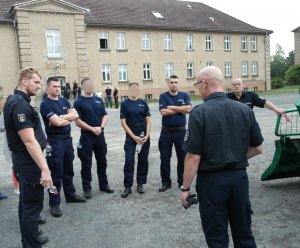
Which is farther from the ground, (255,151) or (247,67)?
(247,67)

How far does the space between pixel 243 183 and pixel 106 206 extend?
283 cm

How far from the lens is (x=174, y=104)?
5859mm

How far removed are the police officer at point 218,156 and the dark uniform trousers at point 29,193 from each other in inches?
65.7

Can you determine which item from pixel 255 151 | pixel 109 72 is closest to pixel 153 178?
pixel 255 151

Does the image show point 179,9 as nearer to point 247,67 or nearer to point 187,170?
point 247,67

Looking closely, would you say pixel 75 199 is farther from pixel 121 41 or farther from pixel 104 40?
pixel 121 41

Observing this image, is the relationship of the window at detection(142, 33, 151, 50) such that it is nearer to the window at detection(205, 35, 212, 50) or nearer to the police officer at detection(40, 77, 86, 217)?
the window at detection(205, 35, 212, 50)

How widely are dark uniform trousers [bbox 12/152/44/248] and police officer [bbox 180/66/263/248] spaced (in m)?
1.67

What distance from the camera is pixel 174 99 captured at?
19.3 ft

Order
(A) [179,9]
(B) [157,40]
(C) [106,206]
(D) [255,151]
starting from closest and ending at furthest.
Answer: (D) [255,151]
(C) [106,206]
(B) [157,40]
(A) [179,9]

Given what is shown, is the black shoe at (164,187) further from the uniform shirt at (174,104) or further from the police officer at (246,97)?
the police officer at (246,97)

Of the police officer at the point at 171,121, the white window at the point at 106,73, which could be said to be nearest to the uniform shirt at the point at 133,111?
the police officer at the point at 171,121

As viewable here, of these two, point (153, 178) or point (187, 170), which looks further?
point (153, 178)

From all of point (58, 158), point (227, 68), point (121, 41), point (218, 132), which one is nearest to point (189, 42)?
point (227, 68)
